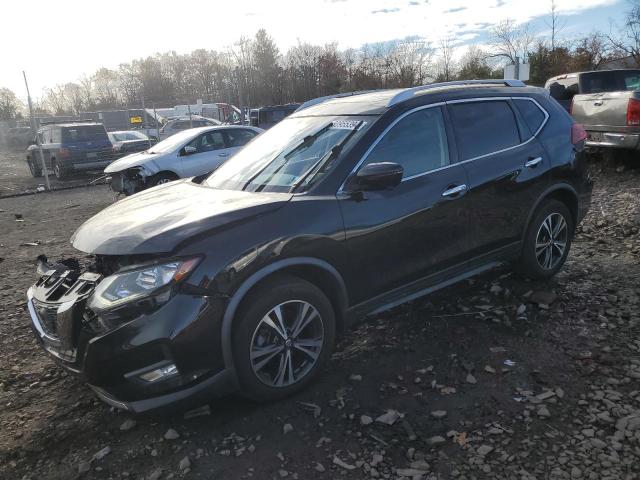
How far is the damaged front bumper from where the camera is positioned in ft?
8.46

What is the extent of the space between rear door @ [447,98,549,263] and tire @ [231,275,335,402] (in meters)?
1.49

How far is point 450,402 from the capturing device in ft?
9.77

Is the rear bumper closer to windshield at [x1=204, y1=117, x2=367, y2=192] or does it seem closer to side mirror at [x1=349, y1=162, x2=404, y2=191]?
windshield at [x1=204, y1=117, x2=367, y2=192]

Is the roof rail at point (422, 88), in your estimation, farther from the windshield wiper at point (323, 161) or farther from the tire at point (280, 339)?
the tire at point (280, 339)

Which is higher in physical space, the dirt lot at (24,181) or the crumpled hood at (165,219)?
the crumpled hood at (165,219)

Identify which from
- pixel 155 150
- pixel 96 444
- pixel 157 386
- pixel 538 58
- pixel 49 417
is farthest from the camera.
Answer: pixel 538 58

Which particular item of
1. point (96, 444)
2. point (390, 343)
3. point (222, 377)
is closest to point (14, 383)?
point (96, 444)

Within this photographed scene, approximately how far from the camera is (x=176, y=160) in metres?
10.5

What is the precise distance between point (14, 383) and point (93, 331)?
5.00 ft

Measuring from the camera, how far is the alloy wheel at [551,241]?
4465 mm

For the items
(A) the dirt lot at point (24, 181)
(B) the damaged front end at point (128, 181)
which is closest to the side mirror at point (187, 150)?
(B) the damaged front end at point (128, 181)

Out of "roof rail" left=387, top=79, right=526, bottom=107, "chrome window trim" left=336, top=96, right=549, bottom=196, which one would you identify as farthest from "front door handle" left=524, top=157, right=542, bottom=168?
"roof rail" left=387, top=79, right=526, bottom=107

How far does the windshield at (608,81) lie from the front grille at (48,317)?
11.0 m

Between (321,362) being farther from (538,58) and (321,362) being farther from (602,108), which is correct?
(538,58)
